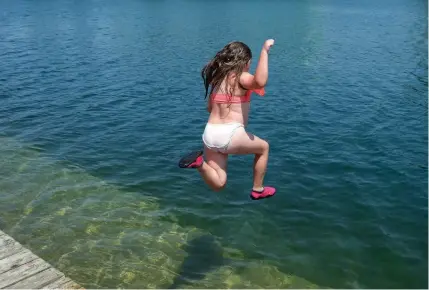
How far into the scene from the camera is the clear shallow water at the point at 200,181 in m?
10.8

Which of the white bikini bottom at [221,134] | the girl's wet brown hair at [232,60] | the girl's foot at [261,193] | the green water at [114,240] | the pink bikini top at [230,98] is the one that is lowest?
the green water at [114,240]

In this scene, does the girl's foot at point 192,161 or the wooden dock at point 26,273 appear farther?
the wooden dock at point 26,273

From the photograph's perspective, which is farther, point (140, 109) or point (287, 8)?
point (287, 8)

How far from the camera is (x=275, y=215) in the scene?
1288cm

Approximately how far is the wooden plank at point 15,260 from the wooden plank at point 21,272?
4.2 inches

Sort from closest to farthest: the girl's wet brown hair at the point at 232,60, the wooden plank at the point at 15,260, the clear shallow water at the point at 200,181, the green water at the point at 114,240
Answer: the girl's wet brown hair at the point at 232,60, the wooden plank at the point at 15,260, the green water at the point at 114,240, the clear shallow water at the point at 200,181

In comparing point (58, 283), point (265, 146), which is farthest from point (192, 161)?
point (58, 283)

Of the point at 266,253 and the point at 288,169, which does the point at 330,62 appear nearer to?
the point at 288,169

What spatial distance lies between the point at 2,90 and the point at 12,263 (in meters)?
18.9

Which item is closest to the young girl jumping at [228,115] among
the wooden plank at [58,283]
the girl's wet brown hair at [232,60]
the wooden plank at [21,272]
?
the girl's wet brown hair at [232,60]

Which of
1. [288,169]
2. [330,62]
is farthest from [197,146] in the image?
[330,62]

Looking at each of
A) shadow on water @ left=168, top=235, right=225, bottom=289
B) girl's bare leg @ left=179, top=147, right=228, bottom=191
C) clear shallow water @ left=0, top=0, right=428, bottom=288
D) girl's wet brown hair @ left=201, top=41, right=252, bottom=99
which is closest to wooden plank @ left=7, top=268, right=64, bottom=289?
clear shallow water @ left=0, top=0, right=428, bottom=288

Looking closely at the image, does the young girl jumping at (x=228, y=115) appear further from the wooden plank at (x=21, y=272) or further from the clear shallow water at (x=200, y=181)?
the wooden plank at (x=21, y=272)

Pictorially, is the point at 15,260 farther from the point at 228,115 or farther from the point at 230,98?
the point at 230,98
